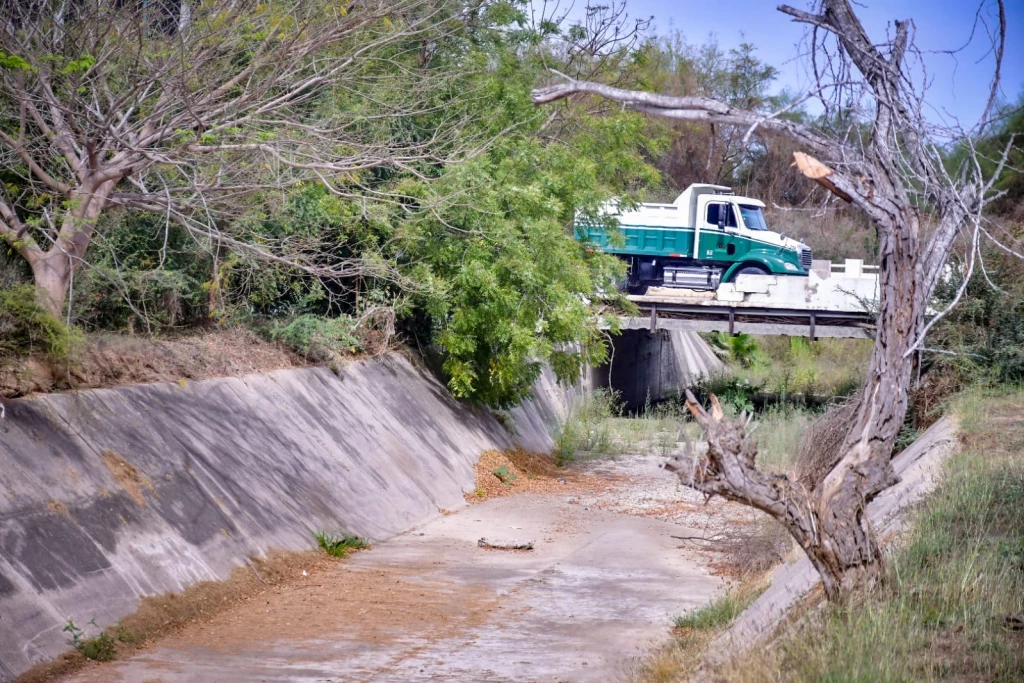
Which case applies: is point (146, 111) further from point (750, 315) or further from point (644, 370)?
point (644, 370)

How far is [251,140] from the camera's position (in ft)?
42.7

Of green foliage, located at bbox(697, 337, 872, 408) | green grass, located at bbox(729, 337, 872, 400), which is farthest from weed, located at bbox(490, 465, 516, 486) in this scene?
green grass, located at bbox(729, 337, 872, 400)

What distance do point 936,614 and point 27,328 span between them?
8.26 metres

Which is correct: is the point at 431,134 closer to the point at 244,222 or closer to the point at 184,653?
the point at 244,222

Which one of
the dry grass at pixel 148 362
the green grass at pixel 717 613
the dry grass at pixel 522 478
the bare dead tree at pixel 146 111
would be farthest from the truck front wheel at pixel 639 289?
the green grass at pixel 717 613

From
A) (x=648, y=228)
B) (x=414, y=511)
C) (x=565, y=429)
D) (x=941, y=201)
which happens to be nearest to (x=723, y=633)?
(x=941, y=201)

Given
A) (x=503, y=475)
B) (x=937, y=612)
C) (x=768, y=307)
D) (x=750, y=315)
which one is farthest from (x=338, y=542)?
(x=750, y=315)

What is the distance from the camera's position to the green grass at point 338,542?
40.5 feet

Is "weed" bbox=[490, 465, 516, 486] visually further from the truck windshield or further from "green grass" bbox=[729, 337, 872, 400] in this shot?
"green grass" bbox=[729, 337, 872, 400]

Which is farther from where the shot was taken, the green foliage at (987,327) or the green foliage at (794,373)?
the green foliage at (794,373)

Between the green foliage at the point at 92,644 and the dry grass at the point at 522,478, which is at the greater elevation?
the green foliage at the point at 92,644

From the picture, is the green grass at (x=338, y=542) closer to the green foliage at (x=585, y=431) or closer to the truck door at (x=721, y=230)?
the green foliage at (x=585, y=431)

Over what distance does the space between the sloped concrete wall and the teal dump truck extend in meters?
17.0

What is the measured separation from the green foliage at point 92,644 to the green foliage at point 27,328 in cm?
299
